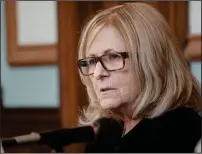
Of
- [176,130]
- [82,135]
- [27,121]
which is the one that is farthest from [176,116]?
[27,121]

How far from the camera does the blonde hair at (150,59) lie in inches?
21.5

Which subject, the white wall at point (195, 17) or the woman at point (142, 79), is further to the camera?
the white wall at point (195, 17)

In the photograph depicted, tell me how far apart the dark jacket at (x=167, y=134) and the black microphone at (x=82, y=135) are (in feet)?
0.06

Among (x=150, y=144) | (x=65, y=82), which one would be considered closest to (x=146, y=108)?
(x=150, y=144)

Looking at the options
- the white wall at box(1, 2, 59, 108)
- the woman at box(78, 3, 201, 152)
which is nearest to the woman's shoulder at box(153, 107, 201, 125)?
the woman at box(78, 3, 201, 152)

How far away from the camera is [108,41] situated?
547 mm

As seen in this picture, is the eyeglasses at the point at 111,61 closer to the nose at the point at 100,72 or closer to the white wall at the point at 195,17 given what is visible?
the nose at the point at 100,72

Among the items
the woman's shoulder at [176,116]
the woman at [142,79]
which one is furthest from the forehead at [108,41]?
the woman's shoulder at [176,116]

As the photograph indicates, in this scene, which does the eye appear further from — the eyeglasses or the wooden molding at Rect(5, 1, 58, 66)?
the wooden molding at Rect(5, 1, 58, 66)

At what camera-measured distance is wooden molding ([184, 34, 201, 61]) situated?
657mm

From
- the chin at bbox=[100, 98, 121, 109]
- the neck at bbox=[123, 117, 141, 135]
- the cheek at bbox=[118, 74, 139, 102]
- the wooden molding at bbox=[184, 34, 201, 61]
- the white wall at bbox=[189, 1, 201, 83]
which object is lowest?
the neck at bbox=[123, 117, 141, 135]

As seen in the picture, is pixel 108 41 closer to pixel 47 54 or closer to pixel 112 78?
pixel 112 78

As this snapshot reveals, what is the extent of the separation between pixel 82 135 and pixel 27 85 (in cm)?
17

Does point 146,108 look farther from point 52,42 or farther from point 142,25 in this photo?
point 52,42
